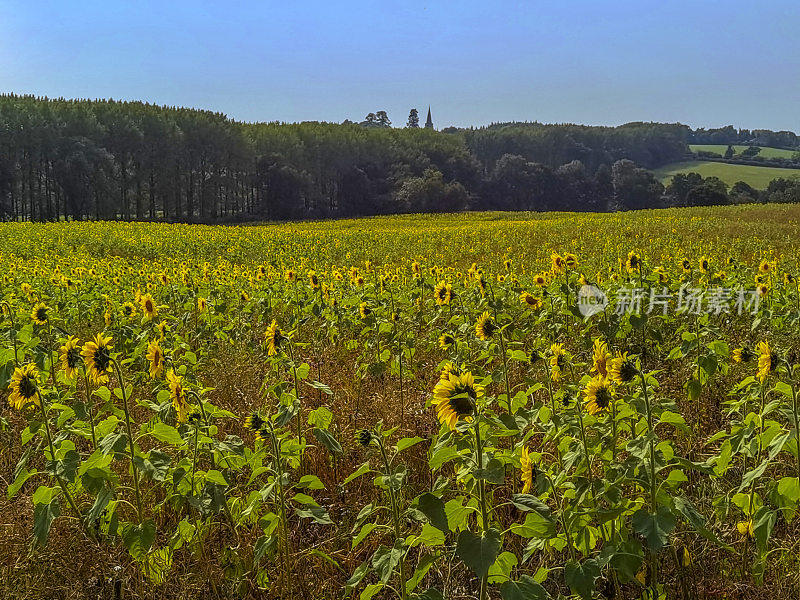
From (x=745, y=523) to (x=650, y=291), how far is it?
3.21 m

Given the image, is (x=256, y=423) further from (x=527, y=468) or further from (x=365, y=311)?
(x=365, y=311)

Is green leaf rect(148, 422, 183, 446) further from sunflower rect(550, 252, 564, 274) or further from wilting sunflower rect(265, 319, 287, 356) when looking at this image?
sunflower rect(550, 252, 564, 274)

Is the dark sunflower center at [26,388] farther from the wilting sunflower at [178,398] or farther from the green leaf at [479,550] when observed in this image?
the green leaf at [479,550]

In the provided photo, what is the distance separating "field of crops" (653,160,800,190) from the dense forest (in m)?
18.0

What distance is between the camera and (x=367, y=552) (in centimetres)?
256

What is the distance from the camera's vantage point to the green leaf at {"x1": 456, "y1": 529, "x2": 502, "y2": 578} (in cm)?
146

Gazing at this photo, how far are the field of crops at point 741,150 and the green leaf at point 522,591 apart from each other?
13131 cm

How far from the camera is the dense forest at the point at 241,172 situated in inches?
1882

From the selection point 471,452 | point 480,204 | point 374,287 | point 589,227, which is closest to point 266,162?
point 480,204

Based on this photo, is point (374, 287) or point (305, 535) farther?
point (374, 287)

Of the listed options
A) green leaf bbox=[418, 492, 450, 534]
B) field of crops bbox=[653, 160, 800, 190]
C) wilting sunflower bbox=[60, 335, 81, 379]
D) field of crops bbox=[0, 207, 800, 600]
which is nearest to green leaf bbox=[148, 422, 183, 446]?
field of crops bbox=[0, 207, 800, 600]

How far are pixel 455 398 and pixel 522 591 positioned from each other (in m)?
0.53

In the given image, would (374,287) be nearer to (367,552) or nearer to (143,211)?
(367,552)

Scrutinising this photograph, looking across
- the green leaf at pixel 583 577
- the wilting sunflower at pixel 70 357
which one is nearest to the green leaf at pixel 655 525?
the green leaf at pixel 583 577
